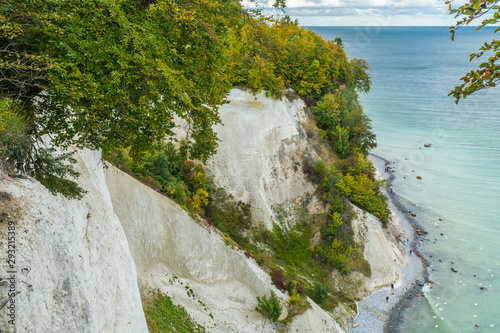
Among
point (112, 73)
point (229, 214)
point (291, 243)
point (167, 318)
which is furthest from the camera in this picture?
point (291, 243)

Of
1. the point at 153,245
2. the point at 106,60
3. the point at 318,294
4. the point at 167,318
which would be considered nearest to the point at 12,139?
the point at 106,60

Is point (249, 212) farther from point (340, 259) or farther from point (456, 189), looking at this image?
point (456, 189)

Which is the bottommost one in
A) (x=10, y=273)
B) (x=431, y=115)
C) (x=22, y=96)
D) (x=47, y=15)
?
(x=10, y=273)

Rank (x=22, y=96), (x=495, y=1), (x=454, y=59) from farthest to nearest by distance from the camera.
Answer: (x=454, y=59), (x=22, y=96), (x=495, y=1)

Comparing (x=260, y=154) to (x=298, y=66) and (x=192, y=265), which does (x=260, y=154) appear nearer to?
(x=298, y=66)

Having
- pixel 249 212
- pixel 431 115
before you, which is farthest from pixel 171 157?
pixel 431 115

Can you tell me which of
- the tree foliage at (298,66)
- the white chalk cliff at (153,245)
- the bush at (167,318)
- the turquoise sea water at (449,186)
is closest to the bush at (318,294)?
the white chalk cliff at (153,245)
